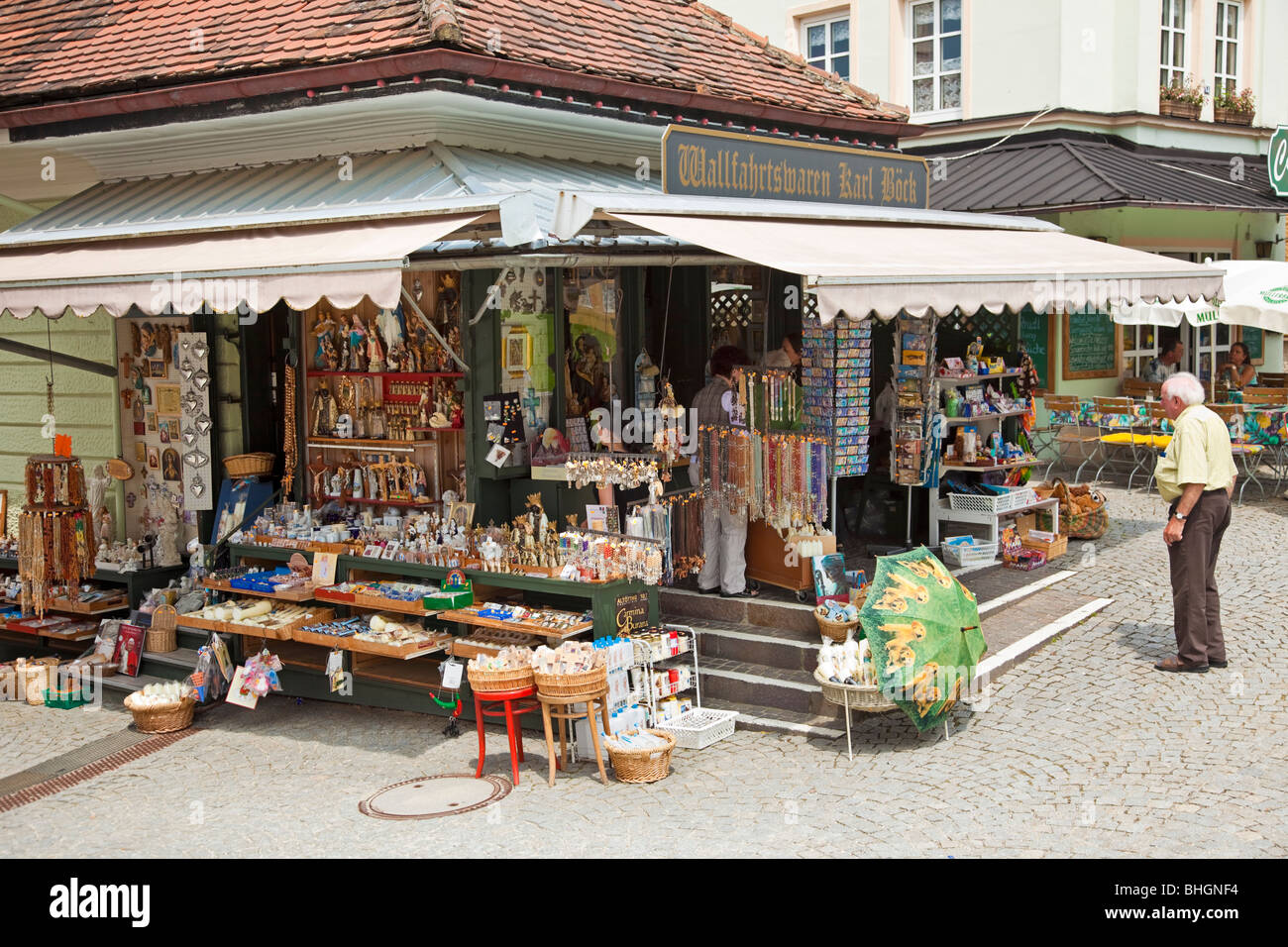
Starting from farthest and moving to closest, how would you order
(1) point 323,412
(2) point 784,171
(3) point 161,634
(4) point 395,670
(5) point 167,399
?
(5) point 167,399 < (1) point 323,412 < (3) point 161,634 < (2) point 784,171 < (4) point 395,670

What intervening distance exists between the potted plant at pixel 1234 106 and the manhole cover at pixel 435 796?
54.6 ft

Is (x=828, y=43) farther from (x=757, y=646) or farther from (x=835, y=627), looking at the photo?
(x=835, y=627)

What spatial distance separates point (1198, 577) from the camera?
27.2 feet

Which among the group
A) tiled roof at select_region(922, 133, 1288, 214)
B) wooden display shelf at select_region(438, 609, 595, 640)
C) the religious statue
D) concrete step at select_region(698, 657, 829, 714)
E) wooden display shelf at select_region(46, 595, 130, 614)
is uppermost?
tiled roof at select_region(922, 133, 1288, 214)

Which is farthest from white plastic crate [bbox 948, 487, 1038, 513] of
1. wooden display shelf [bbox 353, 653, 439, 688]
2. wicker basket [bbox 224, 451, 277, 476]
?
wicker basket [bbox 224, 451, 277, 476]

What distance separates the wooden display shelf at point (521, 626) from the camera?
7719mm

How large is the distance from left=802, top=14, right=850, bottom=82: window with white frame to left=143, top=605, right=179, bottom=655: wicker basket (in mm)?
13713

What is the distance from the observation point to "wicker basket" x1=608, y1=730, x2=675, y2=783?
696 cm

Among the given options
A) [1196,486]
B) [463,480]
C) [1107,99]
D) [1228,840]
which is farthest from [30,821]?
[1107,99]

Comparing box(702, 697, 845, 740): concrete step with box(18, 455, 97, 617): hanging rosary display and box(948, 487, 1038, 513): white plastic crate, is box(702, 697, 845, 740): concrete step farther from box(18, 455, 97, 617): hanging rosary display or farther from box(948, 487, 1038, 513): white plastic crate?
box(18, 455, 97, 617): hanging rosary display

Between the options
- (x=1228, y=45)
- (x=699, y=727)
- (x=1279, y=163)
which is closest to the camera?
(x=699, y=727)

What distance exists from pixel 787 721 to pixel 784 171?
4.03 metres

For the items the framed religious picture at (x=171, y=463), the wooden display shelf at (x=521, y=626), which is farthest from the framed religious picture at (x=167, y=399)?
the wooden display shelf at (x=521, y=626)

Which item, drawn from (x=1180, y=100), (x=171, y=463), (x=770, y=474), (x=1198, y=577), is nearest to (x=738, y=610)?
(x=770, y=474)
